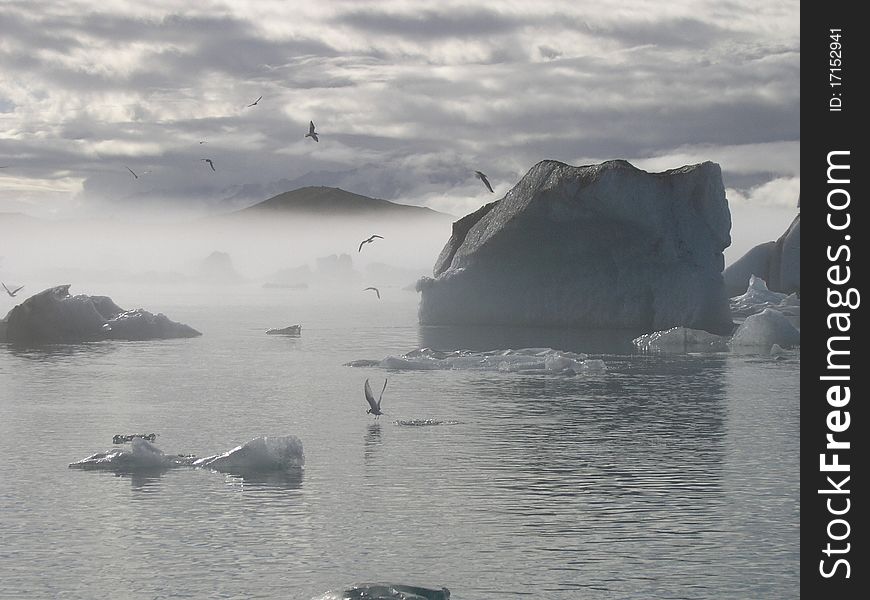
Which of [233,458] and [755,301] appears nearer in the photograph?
[233,458]

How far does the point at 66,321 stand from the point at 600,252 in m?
17.5

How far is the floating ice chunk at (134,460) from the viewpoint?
49.2ft

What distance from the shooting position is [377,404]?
19625mm

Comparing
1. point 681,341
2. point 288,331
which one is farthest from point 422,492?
point 288,331

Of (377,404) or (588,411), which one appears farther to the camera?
(588,411)

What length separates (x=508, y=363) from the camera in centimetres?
2906

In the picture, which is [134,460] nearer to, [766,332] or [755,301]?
[766,332]

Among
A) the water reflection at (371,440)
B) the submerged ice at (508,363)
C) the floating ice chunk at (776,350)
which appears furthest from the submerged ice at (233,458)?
the floating ice chunk at (776,350)

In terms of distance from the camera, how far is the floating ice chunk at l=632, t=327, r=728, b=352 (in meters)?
35.5

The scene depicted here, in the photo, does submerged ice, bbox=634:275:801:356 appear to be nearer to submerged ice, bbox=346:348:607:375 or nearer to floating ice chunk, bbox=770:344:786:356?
floating ice chunk, bbox=770:344:786:356

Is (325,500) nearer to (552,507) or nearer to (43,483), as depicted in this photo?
(552,507)

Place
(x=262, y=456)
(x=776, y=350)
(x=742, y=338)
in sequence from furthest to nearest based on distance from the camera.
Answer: (x=742, y=338), (x=776, y=350), (x=262, y=456)
